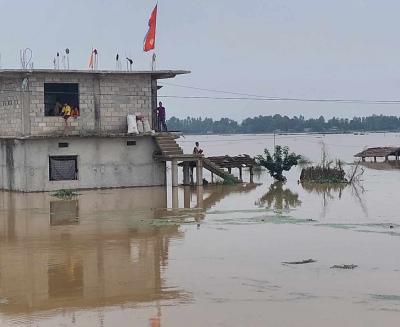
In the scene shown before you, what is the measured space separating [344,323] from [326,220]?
1147 centimetres

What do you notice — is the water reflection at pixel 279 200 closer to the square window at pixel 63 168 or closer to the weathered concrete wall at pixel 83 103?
the weathered concrete wall at pixel 83 103

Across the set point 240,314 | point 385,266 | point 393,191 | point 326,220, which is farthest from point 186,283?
point 393,191

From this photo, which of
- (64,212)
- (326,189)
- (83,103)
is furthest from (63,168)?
(326,189)

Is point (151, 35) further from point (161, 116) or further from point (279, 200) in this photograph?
point (279, 200)

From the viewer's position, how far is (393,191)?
103 feet

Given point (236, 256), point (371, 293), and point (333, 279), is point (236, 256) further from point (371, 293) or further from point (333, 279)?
point (371, 293)

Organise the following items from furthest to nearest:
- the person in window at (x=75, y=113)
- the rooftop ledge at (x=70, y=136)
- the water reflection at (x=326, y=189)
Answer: the person in window at (x=75, y=113) → the rooftop ledge at (x=70, y=136) → the water reflection at (x=326, y=189)

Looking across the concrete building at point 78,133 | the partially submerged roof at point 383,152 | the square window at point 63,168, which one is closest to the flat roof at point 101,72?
the concrete building at point 78,133

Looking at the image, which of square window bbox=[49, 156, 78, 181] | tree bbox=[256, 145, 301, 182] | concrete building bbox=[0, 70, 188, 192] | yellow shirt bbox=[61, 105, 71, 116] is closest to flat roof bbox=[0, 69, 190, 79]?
concrete building bbox=[0, 70, 188, 192]

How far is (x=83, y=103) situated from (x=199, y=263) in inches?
709

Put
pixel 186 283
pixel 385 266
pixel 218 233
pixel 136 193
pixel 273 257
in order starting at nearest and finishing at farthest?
pixel 186 283, pixel 385 266, pixel 273 257, pixel 218 233, pixel 136 193

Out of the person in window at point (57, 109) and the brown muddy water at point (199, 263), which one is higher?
the person in window at point (57, 109)

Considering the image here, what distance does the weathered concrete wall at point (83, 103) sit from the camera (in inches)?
1220

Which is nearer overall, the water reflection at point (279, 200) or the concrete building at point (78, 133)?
the water reflection at point (279, 200)
